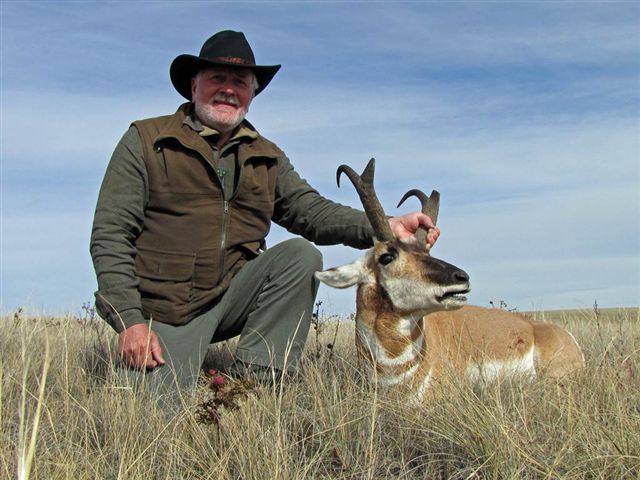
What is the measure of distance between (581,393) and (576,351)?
8.38ft

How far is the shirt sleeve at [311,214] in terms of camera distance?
6184 mm

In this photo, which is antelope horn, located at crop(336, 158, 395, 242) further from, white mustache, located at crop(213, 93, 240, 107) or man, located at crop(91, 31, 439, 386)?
white mustache, located at crop(213, 93, 240, 107)

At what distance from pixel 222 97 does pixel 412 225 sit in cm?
188

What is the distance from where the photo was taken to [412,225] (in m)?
5.76

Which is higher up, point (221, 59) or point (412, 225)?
point (221, 59)

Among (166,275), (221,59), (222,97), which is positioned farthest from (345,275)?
(221,59)

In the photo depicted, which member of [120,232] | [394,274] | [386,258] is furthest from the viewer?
[120,232]

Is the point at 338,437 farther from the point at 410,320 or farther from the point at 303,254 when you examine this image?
the point at 303,254

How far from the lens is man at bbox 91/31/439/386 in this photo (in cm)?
567

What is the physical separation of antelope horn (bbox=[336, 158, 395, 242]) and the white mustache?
121cm

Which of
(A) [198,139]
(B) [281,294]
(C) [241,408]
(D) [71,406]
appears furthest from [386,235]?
(D) [71,406]

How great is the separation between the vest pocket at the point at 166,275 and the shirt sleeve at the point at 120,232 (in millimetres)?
131

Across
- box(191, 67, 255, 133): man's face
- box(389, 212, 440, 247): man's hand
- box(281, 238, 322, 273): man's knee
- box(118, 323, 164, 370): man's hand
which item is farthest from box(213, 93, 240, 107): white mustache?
box(118, 323, 164, 370): man's hand

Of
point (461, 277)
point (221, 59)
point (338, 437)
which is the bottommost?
point (338, 437)
